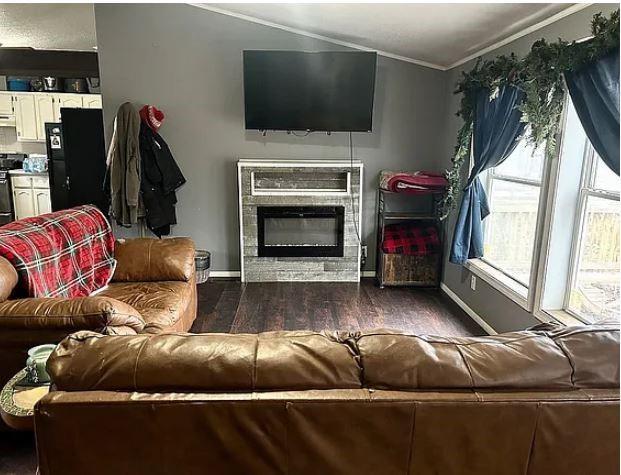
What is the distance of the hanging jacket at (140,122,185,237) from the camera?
441 cm

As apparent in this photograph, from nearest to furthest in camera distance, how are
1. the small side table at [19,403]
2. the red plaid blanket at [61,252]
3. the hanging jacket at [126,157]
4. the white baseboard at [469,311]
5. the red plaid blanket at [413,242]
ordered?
the small side table at [19,403]
the red plaid blanket at [61,252]
the white baseboard at [469,311]
the hanging jacket at [126,157]
the red plaid blanket at [413,242]

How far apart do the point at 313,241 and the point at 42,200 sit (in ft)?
14.6

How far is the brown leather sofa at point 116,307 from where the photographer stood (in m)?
1.92

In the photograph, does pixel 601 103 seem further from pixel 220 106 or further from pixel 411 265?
pixel 220 106

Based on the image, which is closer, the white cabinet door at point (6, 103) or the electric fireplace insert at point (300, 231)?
the electric fireplace insert at point (300, 231)

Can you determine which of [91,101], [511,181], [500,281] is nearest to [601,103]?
[511,181]

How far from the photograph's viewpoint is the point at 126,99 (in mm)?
4516

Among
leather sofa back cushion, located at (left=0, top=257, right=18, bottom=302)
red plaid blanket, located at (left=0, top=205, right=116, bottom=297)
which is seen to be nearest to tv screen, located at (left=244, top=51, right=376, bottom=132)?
red plaid blanket, located at (left=0, top=205, right=116, bottom=297)

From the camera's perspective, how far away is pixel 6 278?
2150mm

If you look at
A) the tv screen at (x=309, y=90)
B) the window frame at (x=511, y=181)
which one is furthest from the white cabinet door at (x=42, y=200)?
the window frame at (x=511, y=181)

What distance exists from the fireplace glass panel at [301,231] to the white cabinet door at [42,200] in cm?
394

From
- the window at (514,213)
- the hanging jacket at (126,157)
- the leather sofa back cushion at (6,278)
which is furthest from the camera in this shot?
the hanging jacket at (126,157)

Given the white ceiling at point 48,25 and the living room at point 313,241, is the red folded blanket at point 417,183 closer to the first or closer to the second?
the living room at point 313,241

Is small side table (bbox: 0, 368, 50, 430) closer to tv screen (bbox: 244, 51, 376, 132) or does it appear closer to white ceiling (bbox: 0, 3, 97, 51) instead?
tv screen (bbox: 244, 51, 376, 132)
